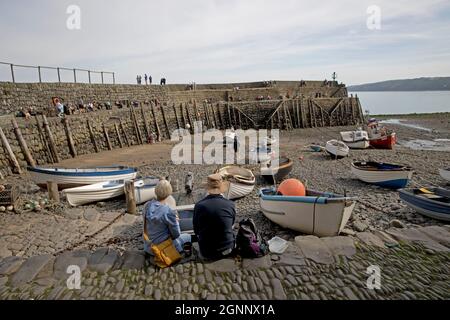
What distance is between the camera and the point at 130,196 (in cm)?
901

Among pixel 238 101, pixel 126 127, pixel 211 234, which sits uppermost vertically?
pixel 238 101

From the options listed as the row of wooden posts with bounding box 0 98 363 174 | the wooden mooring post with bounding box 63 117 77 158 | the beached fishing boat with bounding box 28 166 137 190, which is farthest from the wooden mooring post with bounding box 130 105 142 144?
the beached fishing boat with bounding box 28 166 137 190

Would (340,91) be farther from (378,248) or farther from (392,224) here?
(378,248)

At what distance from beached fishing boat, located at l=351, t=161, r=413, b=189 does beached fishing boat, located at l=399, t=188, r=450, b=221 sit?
8.33 feet

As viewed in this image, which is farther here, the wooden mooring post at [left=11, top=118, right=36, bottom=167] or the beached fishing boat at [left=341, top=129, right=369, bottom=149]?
the beached fishing boat at [left=341, top=129, right=369, bottom=149]

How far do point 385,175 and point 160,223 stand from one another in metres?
10.4

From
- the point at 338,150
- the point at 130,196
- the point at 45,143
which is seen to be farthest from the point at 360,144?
the point at 45,143

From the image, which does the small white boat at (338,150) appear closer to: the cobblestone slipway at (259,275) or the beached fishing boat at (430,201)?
the beached fishing boat at (430,201)

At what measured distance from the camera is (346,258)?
4574 mm

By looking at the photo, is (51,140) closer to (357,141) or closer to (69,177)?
(69,177)

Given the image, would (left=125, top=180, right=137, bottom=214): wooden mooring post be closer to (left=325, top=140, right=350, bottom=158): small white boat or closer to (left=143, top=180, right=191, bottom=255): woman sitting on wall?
(left=143, top=180, right=191, bottom=255): woman sitting on wall

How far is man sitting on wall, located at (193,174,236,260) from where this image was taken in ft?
14.1
